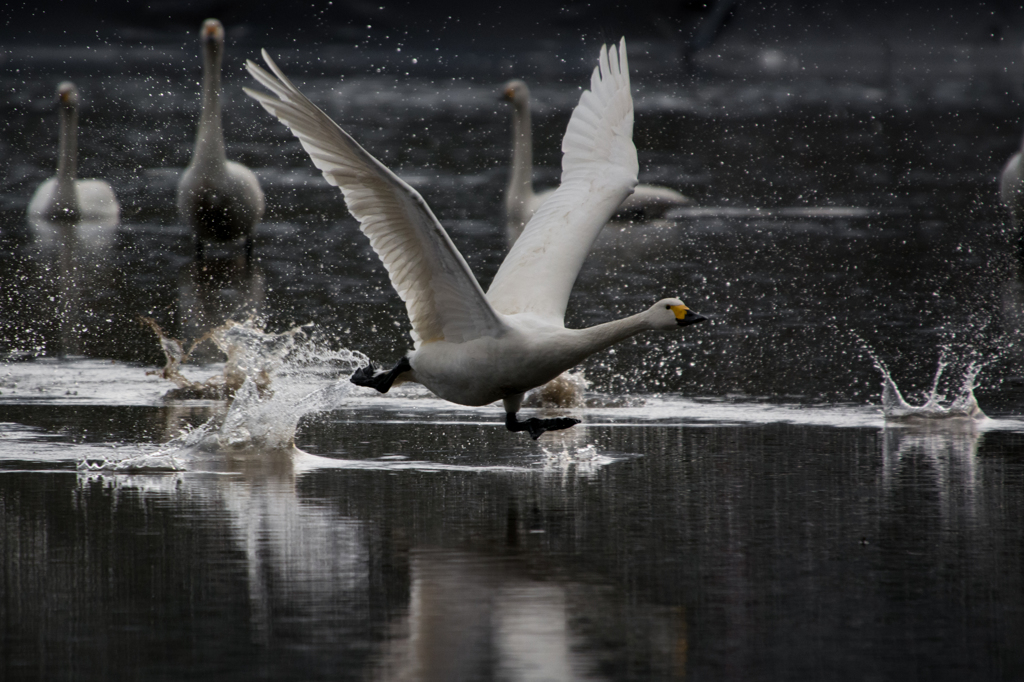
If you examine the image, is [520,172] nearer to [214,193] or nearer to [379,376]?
[214,193]

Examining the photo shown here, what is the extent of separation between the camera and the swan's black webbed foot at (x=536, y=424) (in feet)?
26.9

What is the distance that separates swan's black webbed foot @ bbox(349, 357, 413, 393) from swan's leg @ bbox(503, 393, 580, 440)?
0.55 meters

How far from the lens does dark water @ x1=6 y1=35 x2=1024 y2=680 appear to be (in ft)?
16.4

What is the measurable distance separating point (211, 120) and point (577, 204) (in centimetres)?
802

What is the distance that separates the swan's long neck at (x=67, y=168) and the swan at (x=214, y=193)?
242cm

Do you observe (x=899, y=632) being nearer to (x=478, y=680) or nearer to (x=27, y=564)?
(x=478, y=680)

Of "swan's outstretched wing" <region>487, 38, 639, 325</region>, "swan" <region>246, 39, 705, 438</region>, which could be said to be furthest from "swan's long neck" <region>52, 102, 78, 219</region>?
"swan" <region>246, 39, 705, 438</region>

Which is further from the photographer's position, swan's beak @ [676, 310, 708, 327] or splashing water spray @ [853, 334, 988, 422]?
splashing water spray @ [853, 334, 988, 422]

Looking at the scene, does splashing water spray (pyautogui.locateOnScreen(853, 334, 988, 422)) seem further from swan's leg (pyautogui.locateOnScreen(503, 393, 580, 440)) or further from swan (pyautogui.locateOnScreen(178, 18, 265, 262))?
swan (pyautogui.locateOnScreen(178, 18, 265, 262))

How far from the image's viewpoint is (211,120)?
1622cm

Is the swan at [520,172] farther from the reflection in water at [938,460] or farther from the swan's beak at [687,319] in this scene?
the swan's beak at [687,319]

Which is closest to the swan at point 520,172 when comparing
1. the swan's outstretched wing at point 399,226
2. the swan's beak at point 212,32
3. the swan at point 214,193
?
the swan at point 214,193

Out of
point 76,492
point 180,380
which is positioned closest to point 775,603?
point 76,492

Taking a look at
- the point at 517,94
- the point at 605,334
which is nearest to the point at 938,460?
the point at 605,334
